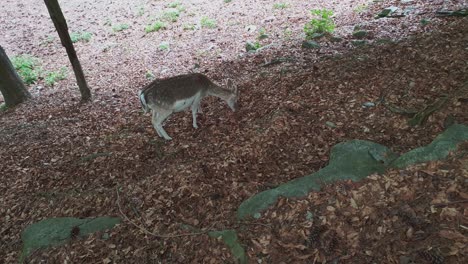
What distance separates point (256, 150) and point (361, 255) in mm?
2439

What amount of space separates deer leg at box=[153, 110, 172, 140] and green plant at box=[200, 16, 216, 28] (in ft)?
25.4

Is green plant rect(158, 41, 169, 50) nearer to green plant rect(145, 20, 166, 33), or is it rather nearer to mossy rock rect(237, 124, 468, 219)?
green plant rect(145, 20, 166, 33)

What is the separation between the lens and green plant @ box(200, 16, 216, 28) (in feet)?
43.1

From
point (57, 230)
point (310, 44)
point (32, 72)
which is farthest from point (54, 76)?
point (310, 44)

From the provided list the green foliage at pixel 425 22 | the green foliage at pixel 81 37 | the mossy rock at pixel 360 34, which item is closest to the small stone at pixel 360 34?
the mossy rock at pixel 360 34

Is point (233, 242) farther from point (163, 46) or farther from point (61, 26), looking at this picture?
point (163, 46)

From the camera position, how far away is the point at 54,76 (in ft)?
37.2

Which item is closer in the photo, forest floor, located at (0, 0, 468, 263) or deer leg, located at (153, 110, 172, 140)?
forest floor, located at (0, 0, 468, 263)

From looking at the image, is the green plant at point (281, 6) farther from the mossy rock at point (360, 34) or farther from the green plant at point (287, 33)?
the mossy rock at point (360, 34)

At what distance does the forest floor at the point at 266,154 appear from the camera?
11.9ft

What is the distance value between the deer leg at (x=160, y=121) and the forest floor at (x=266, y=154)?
19 centimetres

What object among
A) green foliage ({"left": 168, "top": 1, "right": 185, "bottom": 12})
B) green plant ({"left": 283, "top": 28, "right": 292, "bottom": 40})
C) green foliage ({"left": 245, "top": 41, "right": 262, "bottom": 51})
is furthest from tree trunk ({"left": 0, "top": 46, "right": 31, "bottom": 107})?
green plant ({"left": 283, "top": 28, "right": 292, "bottom": 40})

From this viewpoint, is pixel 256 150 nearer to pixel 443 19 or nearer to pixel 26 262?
pixel 26 262

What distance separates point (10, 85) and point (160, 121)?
5.83 m
